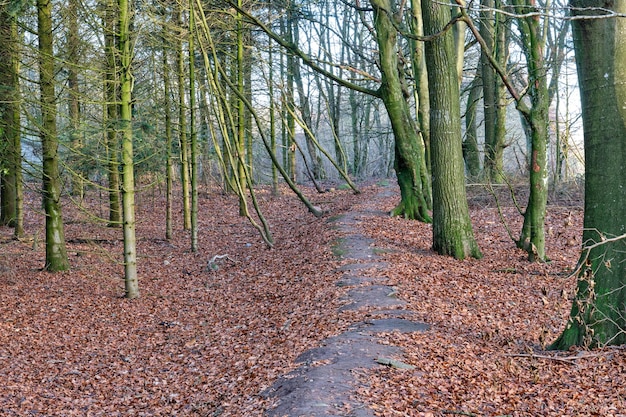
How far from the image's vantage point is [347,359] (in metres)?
6.35

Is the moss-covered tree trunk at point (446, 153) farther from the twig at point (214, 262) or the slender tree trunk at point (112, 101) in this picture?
the slender tree trunk at point (112, 101)

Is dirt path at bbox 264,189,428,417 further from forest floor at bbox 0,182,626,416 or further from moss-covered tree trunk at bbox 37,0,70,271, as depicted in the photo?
moss-covered tree trunk at bbox 37,0,70,271

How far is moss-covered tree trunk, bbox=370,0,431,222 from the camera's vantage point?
1465cm

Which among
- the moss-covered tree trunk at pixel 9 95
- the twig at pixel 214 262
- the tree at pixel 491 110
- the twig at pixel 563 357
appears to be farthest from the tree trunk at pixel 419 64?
the twig at pixel 563 357

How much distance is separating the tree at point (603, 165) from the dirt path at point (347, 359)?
2.01 meters

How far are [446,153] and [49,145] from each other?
7.98 m

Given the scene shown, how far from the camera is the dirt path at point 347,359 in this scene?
5266 millimetres

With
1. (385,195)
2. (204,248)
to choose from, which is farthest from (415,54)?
(204,248)

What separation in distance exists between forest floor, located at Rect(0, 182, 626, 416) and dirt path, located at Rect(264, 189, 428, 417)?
68 mm

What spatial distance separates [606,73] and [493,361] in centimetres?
307

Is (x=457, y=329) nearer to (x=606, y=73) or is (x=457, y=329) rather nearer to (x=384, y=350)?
(x=384, y=350)

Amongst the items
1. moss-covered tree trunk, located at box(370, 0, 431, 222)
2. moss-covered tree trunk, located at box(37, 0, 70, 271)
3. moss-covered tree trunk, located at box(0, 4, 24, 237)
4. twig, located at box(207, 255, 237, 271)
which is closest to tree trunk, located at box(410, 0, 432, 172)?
moss-covered tree trunk, located at box(370, 0, 431, 222)

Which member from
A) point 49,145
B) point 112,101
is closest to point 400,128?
point 112,101

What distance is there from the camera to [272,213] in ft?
72.1
